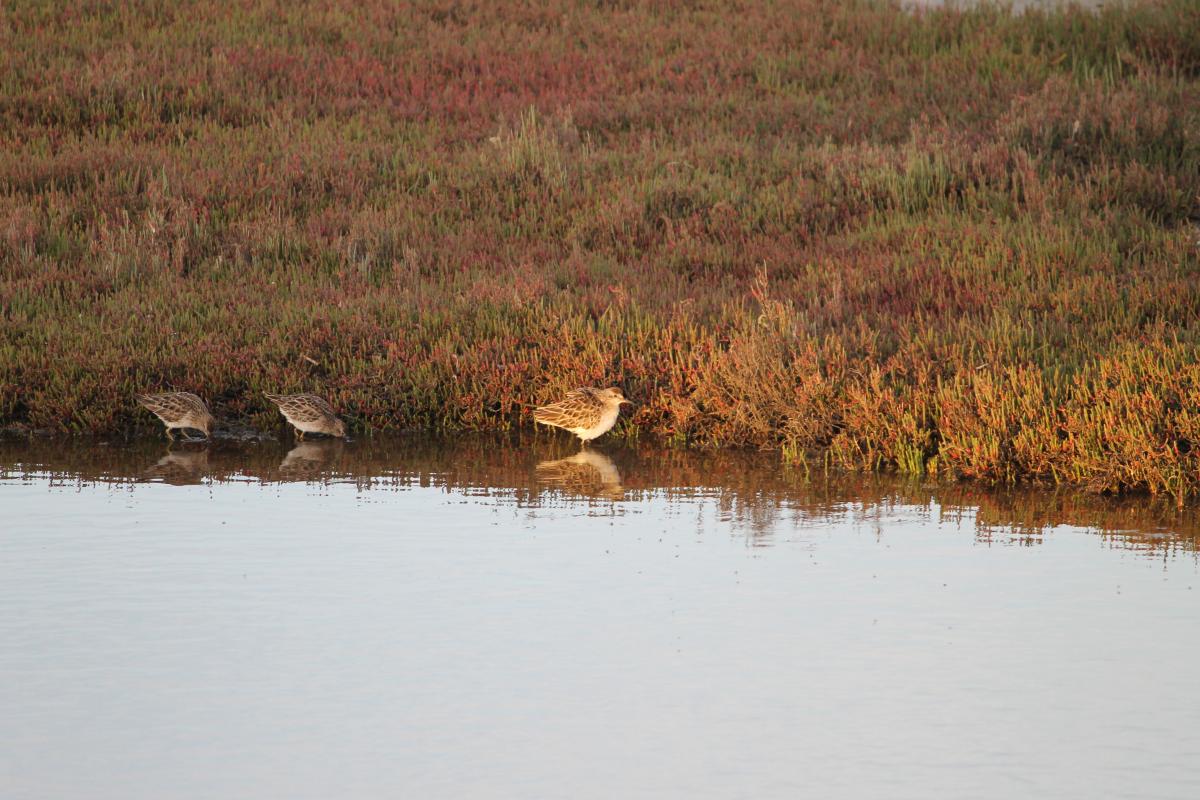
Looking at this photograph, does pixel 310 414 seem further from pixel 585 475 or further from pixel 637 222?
pixel 637 222

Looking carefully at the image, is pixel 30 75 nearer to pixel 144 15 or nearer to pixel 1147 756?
pixel 144 15

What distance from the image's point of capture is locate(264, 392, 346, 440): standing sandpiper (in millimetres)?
10883

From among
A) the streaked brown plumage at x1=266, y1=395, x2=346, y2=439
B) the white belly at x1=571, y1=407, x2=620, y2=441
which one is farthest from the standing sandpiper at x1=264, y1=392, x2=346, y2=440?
the white belly at x1=571, y1=407, x2=620, y2=441

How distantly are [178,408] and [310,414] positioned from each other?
883 mm

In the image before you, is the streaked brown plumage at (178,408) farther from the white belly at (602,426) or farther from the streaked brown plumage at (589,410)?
the white belly at (602,426)

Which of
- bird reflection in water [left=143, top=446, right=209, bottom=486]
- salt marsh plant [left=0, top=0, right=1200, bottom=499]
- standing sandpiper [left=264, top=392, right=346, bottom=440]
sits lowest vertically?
bird reflection in water [left=143, top=446, right=209, bottom=486]

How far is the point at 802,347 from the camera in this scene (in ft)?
35.7

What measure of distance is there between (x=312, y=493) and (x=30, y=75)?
12372 mm

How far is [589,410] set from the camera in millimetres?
10656

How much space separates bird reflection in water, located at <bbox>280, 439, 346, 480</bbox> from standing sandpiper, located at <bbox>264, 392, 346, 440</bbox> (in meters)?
0.12

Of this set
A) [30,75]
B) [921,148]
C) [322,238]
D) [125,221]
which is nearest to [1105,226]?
[921,148]

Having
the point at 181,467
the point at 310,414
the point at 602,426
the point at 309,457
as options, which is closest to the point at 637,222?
the point at 602,426

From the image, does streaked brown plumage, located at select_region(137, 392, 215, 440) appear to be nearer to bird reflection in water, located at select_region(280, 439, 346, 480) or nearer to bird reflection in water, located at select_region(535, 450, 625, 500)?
bird reflection in water, located at select_region(280, 439, 346, 480)

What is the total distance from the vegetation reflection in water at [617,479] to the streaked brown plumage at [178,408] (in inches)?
7.1
